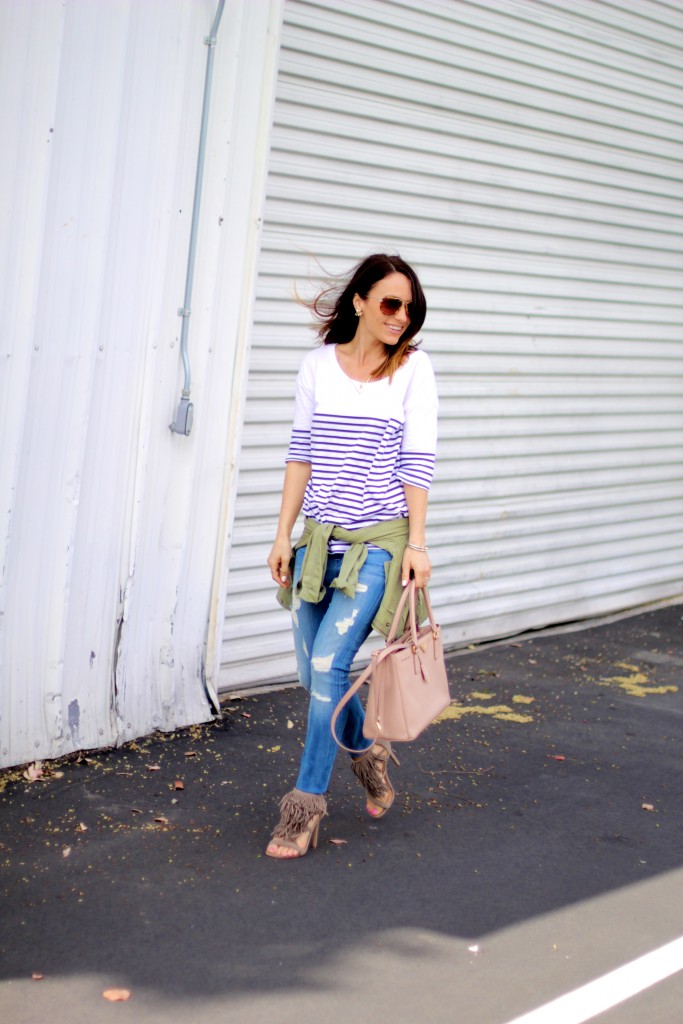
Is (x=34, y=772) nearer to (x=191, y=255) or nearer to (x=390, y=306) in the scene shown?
(x=191, y=255)

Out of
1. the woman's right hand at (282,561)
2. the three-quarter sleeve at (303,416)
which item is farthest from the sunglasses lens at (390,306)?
the woman's right hand at (282,561)

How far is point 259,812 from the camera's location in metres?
4.85

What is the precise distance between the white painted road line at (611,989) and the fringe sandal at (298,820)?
1.13m

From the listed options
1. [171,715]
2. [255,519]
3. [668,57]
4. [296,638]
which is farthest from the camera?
[668,57]

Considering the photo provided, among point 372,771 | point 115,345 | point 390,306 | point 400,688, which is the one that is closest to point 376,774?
point 372,771

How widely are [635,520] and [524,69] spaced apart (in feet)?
10.1

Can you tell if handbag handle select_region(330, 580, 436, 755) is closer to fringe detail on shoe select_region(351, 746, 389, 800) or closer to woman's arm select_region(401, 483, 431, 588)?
woman's arm select_region(401, 483, 431, 588)

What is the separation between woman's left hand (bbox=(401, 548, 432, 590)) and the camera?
4316 millimetres

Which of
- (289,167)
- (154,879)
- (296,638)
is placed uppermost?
(289,167)

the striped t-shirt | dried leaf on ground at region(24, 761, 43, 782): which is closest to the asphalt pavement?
dried leaf on ground at region(24, 761, 43, 782)

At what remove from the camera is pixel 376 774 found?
4.71m

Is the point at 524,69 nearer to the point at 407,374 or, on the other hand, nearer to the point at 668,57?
the point at 668,57

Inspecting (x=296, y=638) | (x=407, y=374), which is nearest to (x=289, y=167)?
(x=407, y=374)

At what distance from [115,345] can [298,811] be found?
6.41 feet
